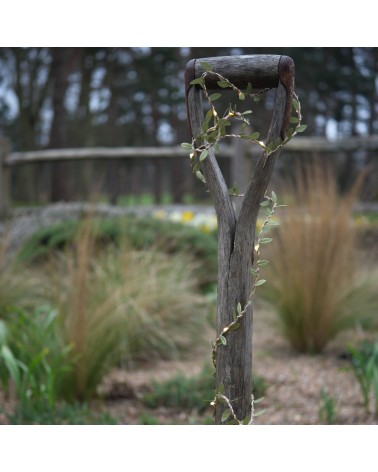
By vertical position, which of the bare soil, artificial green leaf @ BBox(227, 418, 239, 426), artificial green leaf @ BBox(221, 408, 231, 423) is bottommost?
the bare soil

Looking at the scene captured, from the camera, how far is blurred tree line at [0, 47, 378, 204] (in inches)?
Answer: 423

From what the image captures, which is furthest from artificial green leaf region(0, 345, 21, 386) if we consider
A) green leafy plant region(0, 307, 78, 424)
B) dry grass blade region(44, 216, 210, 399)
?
dry grass blade region(44, 216, 210, 399)

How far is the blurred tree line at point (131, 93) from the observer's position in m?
10.7

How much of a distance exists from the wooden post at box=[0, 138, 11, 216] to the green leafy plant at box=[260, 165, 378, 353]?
3.90m

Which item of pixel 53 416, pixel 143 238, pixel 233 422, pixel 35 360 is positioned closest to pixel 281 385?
pixel 53 416

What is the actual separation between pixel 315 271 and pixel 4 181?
4392mm

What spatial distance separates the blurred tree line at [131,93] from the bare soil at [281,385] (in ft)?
18.4

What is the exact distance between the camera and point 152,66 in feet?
38.1

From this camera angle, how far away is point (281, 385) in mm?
2977

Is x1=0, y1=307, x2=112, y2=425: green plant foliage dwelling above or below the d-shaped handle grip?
below

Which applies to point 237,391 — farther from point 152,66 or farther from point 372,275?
point 152,66

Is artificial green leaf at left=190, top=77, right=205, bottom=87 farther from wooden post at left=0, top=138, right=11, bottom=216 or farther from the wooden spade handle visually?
wooden post at left=0, top=138, right=11, bottom=216

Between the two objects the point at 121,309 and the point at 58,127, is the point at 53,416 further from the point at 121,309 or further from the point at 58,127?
the point at 58,127

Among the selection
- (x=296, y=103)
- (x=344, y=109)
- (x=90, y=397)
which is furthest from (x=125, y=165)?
(x=296, y=103)
